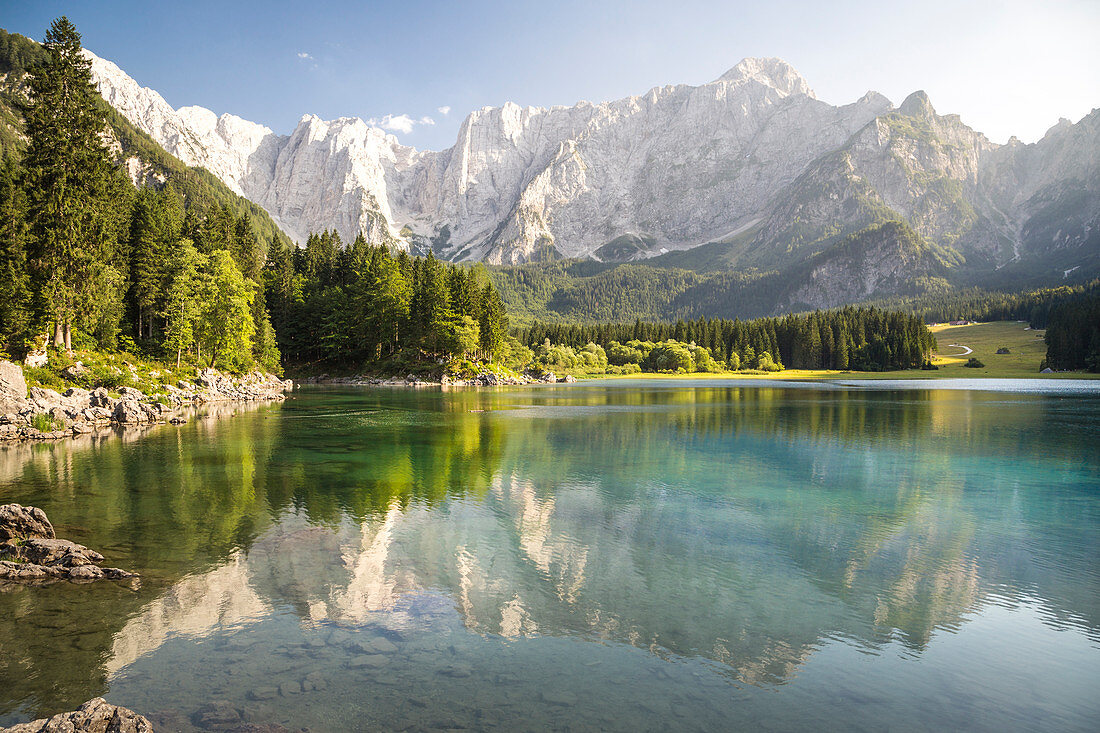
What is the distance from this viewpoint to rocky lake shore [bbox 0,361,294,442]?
33.2 meters

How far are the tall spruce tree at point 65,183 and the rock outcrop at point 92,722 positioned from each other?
156 feet

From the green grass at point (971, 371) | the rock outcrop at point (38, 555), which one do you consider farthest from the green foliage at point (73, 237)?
the green grass at point (971, 371)

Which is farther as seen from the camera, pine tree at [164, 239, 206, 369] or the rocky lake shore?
pine tree at [164, 239, 206, 369]

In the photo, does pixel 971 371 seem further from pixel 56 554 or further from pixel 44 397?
pixel 56 554

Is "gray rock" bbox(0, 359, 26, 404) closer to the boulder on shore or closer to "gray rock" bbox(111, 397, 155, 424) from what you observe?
the boulder on shore

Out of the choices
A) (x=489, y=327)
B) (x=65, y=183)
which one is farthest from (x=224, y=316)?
(x=489, y=327)

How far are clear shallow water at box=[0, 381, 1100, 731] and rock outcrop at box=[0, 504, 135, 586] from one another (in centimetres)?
84

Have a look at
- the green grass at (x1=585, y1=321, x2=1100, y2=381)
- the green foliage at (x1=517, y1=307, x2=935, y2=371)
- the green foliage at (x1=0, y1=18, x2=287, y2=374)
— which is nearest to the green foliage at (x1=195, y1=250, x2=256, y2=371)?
the green foliage at (x1=0, y1=18, x2=287, y2=374)

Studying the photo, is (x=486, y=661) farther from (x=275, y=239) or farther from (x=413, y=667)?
(x=275, y=239)

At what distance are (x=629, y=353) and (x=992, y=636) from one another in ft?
566

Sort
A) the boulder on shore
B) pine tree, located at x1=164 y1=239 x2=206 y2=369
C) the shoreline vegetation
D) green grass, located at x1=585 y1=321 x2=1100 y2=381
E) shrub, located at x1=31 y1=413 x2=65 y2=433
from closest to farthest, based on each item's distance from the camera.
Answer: shrub, located at x1=31 y1=413 x2=65 y2=433
the boulder on shore
the shoreline vegetation
pine tree, located at x1=164 y1=239 x2=206 y2=369
green grass, located at x1=585 y1=321 x2=1100 y2=381

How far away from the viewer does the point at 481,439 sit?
36.3 m

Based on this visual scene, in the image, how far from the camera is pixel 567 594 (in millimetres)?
12641

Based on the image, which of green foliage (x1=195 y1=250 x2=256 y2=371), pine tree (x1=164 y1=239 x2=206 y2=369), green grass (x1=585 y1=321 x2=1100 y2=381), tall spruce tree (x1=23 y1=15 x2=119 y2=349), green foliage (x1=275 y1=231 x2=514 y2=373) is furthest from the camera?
green grass (x1=585 y1=321 x2=1100 y2=381)
